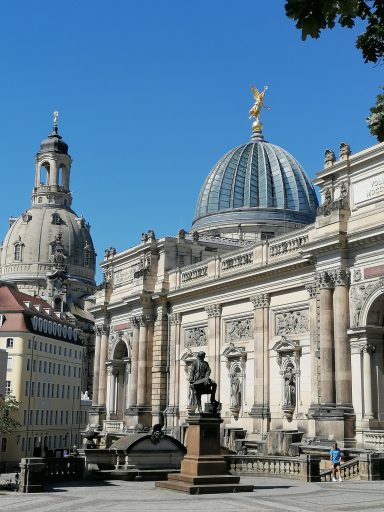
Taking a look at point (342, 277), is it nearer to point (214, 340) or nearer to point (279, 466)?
point (279, 466)

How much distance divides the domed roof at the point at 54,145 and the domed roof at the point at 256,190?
301 ft

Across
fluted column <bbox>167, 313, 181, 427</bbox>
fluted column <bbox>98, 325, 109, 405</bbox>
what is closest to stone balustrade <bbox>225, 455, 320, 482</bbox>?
fluted column <bbox>167, 313, 181, 427</bbox>

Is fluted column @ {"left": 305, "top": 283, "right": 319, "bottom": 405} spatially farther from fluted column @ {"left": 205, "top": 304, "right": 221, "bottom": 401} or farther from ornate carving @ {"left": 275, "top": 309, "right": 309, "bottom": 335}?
fluted column @ {"left": 205, "top": 304, "right": 221, "bottom": 401}

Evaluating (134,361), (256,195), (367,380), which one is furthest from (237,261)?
(256,195)

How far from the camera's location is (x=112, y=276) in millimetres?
63375

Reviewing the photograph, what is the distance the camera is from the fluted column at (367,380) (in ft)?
118

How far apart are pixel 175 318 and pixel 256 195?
632 inches

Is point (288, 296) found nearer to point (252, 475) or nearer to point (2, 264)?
point (252, 475)

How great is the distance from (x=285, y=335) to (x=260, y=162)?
86.5 ft

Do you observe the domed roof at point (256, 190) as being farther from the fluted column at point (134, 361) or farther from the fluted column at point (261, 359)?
the fluted column at point (261, 359)

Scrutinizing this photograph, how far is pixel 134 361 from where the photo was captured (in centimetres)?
5556

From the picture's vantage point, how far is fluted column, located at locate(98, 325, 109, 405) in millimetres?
61500

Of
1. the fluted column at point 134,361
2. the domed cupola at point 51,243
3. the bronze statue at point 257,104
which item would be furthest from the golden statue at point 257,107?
the domed cupola at point 51,243

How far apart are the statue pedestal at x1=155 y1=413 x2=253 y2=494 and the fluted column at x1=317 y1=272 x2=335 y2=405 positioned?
35.1 feet
